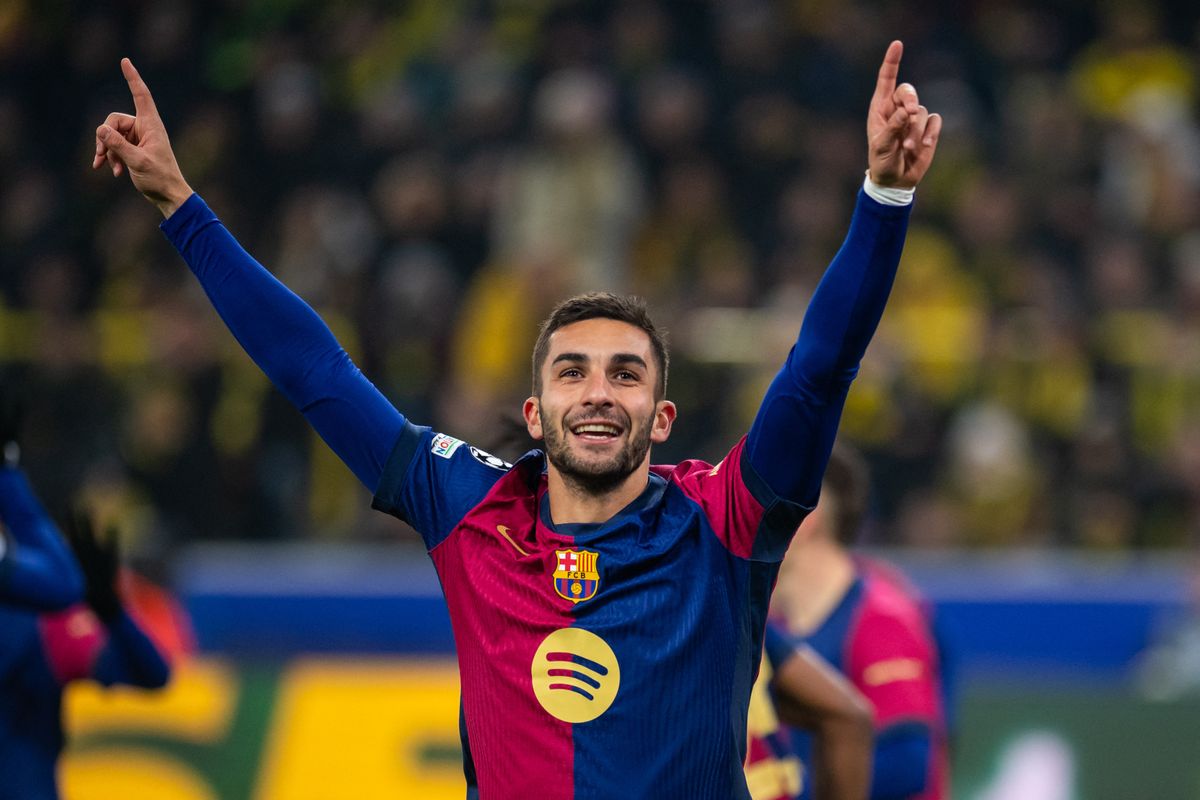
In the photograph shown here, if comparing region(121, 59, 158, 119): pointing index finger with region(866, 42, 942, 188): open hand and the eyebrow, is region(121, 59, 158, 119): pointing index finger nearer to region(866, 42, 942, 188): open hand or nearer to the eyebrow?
the eyebrow

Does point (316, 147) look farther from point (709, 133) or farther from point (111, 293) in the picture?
point (709, 133)

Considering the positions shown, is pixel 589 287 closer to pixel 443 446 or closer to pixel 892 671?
pixel 892 671

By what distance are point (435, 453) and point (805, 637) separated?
195 cm

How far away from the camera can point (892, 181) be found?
3354 mm

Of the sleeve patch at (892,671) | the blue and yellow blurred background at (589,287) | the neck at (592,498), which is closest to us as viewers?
the neck at (592,498)

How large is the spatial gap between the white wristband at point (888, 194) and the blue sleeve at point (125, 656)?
10.6ft

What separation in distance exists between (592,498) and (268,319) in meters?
0.83

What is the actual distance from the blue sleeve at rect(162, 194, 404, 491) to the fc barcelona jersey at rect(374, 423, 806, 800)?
257mm

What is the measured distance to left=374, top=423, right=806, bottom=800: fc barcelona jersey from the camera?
11.4 ft

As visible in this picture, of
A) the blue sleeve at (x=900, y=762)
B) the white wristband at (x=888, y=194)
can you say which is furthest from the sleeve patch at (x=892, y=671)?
the white wristband at (x=888, y=194)

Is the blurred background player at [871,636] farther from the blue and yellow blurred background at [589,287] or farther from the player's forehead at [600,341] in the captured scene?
the blue and yellow blurred background at [589,287]

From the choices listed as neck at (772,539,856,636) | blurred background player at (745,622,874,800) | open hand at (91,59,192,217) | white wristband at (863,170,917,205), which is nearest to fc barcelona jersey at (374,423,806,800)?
white wristband at (863,170,917,205)

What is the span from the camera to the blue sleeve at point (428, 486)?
380cm

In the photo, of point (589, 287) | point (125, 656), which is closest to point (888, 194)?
point (125, 656)
